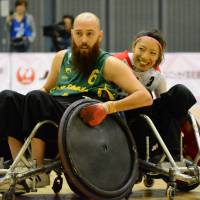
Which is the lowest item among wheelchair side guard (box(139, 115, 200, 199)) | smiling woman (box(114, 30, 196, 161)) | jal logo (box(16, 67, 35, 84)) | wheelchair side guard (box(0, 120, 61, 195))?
jal logo (box(16, 67, 35, 84))

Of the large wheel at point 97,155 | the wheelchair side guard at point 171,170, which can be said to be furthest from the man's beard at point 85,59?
the wheelchair side guard at point 171,170

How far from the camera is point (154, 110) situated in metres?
3.85

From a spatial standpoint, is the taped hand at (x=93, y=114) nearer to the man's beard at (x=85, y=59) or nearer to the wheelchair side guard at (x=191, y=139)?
the man's beard at (x=85, y=59)

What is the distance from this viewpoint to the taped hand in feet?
11.1

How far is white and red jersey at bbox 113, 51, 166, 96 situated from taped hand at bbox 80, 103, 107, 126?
0.58 m

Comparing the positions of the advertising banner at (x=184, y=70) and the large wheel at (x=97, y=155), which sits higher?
the large wheel at (x=97, y=155)

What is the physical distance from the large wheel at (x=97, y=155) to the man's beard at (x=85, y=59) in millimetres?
266

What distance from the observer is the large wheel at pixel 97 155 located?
127 inches

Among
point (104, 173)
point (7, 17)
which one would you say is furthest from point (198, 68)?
point (104, 173)

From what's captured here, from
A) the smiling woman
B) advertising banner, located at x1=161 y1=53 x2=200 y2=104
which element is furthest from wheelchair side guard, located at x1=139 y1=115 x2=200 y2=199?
advertising banner, located at x1=161 y1=53 x2=200 y2=104

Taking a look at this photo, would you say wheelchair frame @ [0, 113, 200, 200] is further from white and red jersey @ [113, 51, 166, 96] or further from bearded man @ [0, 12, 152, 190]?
white and red jersey @ [113, 51, 166, 96]

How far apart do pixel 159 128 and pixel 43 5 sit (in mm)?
8924

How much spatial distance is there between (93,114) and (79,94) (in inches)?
10.6

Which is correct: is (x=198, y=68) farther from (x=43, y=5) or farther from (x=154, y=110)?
(x=154, y=110)
